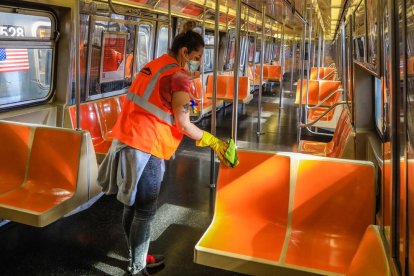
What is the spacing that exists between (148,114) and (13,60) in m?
2.03

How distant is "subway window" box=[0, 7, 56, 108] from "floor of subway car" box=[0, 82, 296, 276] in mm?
1237

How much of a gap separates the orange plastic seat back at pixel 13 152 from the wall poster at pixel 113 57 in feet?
6.88

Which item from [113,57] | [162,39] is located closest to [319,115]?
[162,39]

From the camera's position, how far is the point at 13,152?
317 centimetres

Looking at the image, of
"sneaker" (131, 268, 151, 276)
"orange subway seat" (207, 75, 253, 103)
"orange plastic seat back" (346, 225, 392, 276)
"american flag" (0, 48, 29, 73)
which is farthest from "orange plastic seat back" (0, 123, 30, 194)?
"orange subway seat" (207, 75, 253, 103)

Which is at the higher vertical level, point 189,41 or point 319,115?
point 319,115

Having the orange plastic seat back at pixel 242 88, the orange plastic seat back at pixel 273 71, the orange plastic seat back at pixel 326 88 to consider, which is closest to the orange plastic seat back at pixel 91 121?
the orange plastic seat back at pixel 242 88

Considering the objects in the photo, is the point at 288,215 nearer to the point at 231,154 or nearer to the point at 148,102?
the point at 231,154

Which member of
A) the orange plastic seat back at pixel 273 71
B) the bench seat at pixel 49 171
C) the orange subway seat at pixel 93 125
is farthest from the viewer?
the orange plastic seat back at pixel 273 71

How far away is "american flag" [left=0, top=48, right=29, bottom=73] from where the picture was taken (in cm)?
348

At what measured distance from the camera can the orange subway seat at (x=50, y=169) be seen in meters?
2.89

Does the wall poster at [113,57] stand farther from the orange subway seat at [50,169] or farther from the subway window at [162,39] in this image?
the orange subway seat at [50,169]

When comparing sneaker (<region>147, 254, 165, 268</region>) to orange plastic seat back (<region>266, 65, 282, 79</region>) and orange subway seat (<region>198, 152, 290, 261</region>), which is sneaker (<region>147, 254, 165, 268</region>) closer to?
orange subway seat (<region>198, 152, 290, 261</region>)

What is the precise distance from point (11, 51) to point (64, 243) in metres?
1.80
